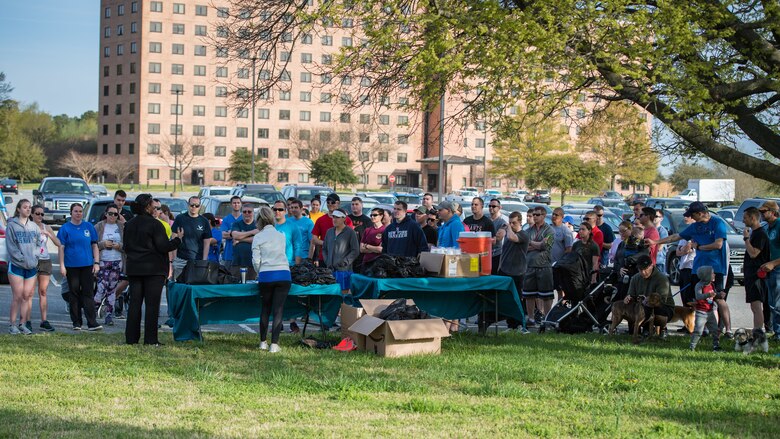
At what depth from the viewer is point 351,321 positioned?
36.3ft

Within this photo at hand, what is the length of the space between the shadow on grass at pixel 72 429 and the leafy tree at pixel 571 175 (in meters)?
57.0

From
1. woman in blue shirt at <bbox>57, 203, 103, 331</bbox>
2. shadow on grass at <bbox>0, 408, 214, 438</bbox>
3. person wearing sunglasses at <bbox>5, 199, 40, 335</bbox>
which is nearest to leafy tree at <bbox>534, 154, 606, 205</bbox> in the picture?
woman in blue shirt at <bbox>57, 203, 103, 331</bbox>

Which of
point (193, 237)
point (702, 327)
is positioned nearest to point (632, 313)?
point (702, 327)

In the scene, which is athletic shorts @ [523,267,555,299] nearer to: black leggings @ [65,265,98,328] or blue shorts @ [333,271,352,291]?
blue shorts @ [333,271,352,291]

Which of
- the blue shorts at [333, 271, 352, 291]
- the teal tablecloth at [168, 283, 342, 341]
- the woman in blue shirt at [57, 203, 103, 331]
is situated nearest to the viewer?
the teal tablecloth at [168, 283, 342, 341]

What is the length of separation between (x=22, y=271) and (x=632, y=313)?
8.50 m

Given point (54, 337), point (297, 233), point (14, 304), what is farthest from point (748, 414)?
point (14, 304)

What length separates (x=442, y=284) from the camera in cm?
1152

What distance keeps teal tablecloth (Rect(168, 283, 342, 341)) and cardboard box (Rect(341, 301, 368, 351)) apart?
31 centimetres

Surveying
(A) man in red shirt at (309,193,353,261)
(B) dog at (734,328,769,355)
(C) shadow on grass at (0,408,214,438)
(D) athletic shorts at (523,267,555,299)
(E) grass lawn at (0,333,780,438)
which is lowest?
(E) grass lawn at (0,333,780,438)

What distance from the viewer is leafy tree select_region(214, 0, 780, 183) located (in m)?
11.3

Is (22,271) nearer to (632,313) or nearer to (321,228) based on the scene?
(321,228)

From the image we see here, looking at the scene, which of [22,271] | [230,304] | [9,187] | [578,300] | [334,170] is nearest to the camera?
[230,304]

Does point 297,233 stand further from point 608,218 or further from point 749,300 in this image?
point 608,218
